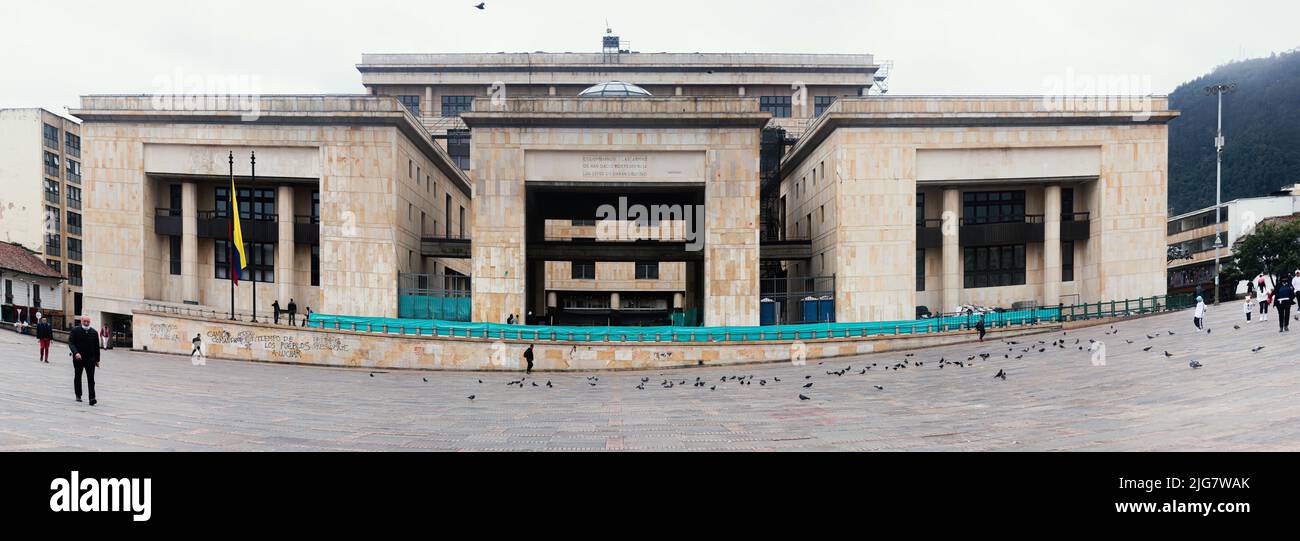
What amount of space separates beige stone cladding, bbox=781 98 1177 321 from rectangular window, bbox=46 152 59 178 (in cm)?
6072

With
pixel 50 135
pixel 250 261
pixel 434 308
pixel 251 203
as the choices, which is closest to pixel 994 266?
pixel 434 308

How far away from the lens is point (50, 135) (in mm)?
69562

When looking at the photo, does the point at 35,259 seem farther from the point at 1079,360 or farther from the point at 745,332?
the point at 1079,360

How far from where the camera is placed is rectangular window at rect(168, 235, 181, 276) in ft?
163

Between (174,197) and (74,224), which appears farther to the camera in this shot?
(74,224)

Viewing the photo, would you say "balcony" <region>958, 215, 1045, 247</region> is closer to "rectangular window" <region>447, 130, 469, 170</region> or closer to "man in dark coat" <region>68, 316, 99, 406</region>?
"rectangular window" <region>447, 130, 469, 170</region>

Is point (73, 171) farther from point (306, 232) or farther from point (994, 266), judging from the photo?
point (994, 266)

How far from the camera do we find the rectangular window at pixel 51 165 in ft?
226

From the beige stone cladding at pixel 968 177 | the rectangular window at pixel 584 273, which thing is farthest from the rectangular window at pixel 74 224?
the beige stone cladding at pixel 968 177

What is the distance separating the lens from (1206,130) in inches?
5246

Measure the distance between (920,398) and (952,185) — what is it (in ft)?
100

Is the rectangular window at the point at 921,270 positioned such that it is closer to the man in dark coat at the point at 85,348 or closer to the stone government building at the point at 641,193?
the stone government building at the point at 641,193

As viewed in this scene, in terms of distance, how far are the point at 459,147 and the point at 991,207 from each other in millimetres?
40544
